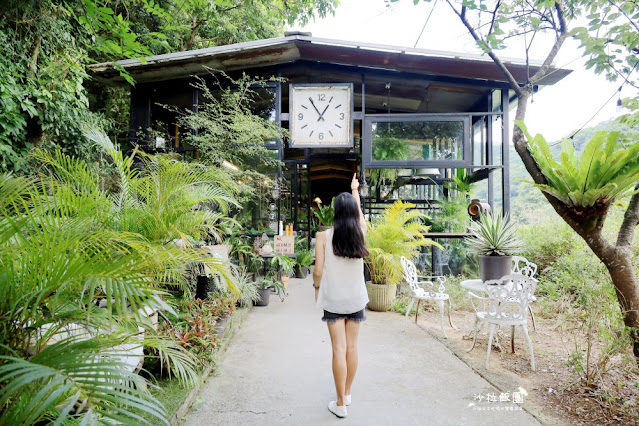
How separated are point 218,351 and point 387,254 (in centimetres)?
293

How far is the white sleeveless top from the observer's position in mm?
2508

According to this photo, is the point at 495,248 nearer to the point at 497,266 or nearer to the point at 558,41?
the point at 497,266

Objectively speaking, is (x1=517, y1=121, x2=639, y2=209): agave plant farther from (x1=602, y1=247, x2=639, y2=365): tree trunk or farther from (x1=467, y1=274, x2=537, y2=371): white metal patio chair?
(x1=467, y1=274, x2=537, y2=371): white metal patio chair

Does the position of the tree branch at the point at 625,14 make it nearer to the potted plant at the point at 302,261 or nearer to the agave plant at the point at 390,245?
the agave plant at the point at 390,245

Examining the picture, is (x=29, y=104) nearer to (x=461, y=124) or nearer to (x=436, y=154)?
(x=436, y=154)

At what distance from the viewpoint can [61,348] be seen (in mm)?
1421

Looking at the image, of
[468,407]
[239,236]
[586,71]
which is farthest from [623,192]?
[239,236]

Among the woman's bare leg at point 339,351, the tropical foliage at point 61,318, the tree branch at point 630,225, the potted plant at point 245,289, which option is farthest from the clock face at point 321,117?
the tropical foliage at point 61,318

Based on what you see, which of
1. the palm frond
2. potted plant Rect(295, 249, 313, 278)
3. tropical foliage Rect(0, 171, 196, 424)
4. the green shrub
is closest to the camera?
the palm frond

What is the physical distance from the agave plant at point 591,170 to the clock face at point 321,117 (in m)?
4.98

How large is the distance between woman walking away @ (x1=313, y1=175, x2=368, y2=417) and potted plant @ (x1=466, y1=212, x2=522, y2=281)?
2.05 meters

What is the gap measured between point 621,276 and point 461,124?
5103 millimetres

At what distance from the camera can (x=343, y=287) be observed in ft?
8.27

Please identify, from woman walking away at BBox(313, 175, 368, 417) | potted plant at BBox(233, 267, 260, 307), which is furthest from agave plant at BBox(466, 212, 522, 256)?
potted plant at BBox(233, 267, 260, 307)
